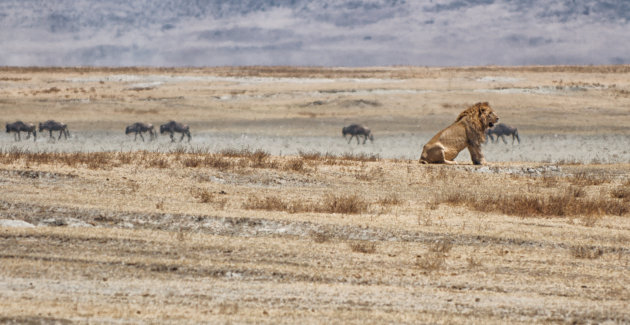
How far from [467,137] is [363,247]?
12354 millimetres

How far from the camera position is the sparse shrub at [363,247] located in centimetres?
1139

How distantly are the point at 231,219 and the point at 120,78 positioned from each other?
260ft

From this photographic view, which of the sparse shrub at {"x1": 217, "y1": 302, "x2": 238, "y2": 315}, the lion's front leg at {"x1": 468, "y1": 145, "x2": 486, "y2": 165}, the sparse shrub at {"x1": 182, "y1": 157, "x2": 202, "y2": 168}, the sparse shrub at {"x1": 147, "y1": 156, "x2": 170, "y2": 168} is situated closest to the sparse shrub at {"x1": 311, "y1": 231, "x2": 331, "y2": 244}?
the sparse shrub at {"x1": 217, "y1": 302, "x2": 238, "y2": 315}

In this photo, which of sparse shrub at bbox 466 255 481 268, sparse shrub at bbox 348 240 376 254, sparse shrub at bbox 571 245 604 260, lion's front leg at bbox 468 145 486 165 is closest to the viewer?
sparse shrub at bbox 466 255 481 268

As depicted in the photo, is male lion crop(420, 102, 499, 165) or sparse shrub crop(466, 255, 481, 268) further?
male lion crop(420, 102, 499, 165)

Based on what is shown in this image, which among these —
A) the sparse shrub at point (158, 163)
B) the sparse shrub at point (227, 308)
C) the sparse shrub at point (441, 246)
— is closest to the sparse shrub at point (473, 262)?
the sparse shrub at point (441, 246)

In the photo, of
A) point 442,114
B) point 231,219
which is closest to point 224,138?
point 442,114

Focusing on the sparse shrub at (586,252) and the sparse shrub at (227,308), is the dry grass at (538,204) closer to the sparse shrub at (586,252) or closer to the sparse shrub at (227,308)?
the sparse shrub at (586,252)

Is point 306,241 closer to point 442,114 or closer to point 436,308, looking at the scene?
point 436,308

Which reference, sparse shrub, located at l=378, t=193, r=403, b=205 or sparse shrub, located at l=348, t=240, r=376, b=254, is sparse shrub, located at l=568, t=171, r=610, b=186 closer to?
sparse shrub, located at l=378, t=193, r=403, b=205

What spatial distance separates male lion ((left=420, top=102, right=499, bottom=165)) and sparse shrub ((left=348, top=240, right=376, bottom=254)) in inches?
448

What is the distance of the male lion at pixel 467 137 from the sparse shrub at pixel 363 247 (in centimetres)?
1137

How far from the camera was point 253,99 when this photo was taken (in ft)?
201

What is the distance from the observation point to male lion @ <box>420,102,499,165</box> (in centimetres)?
2309
